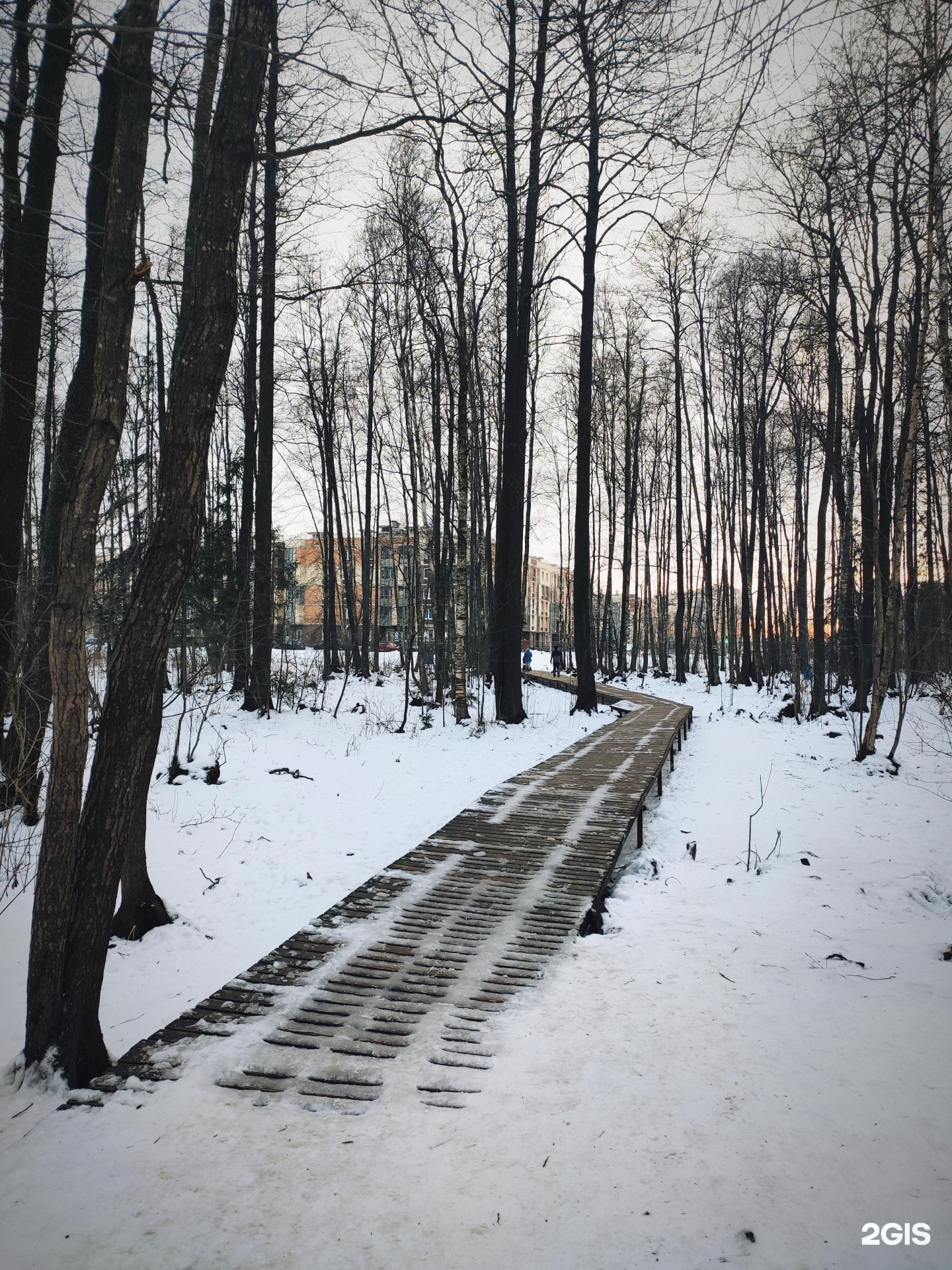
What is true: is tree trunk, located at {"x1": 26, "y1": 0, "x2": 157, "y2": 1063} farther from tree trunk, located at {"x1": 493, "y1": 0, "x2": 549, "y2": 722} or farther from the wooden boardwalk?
tree trunk, located at {"x1": 493, "y1": 0, "x2": 549, "y2": 722}

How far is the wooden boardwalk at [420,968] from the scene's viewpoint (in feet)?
8.53

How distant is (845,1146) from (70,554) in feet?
11.6

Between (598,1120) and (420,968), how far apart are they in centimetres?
135

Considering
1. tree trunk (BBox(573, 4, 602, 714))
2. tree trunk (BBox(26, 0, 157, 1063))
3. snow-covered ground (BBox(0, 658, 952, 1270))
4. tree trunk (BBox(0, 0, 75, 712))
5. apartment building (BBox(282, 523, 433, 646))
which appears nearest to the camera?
snow-covered ground (BBox(0, 658, 952, 1270))

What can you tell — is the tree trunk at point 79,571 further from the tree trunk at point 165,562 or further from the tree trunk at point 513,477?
the tree trunk at point 513,477

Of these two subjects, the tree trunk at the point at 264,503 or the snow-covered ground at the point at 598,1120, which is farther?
the tree trunk at the point at 264,503

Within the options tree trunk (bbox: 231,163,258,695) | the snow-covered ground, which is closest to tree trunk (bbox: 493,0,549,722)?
tree trunk (bbox: 231,163,258,695)

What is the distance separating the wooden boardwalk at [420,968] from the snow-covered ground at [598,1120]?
142mm

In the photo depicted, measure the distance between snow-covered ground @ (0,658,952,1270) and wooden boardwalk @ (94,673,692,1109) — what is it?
5.6 inches

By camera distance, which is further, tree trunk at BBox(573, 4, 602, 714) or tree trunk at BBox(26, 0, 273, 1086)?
tree trunk at BBox(573, 4, 602, 714)

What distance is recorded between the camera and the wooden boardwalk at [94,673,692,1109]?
2.60 m

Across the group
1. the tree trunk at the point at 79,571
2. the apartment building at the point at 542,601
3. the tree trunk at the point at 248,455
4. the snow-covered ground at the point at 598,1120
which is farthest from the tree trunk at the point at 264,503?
the apartment building at the point at 542,601

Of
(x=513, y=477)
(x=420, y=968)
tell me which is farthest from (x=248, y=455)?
(x=420, y=968)

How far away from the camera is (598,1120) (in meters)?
2.34
